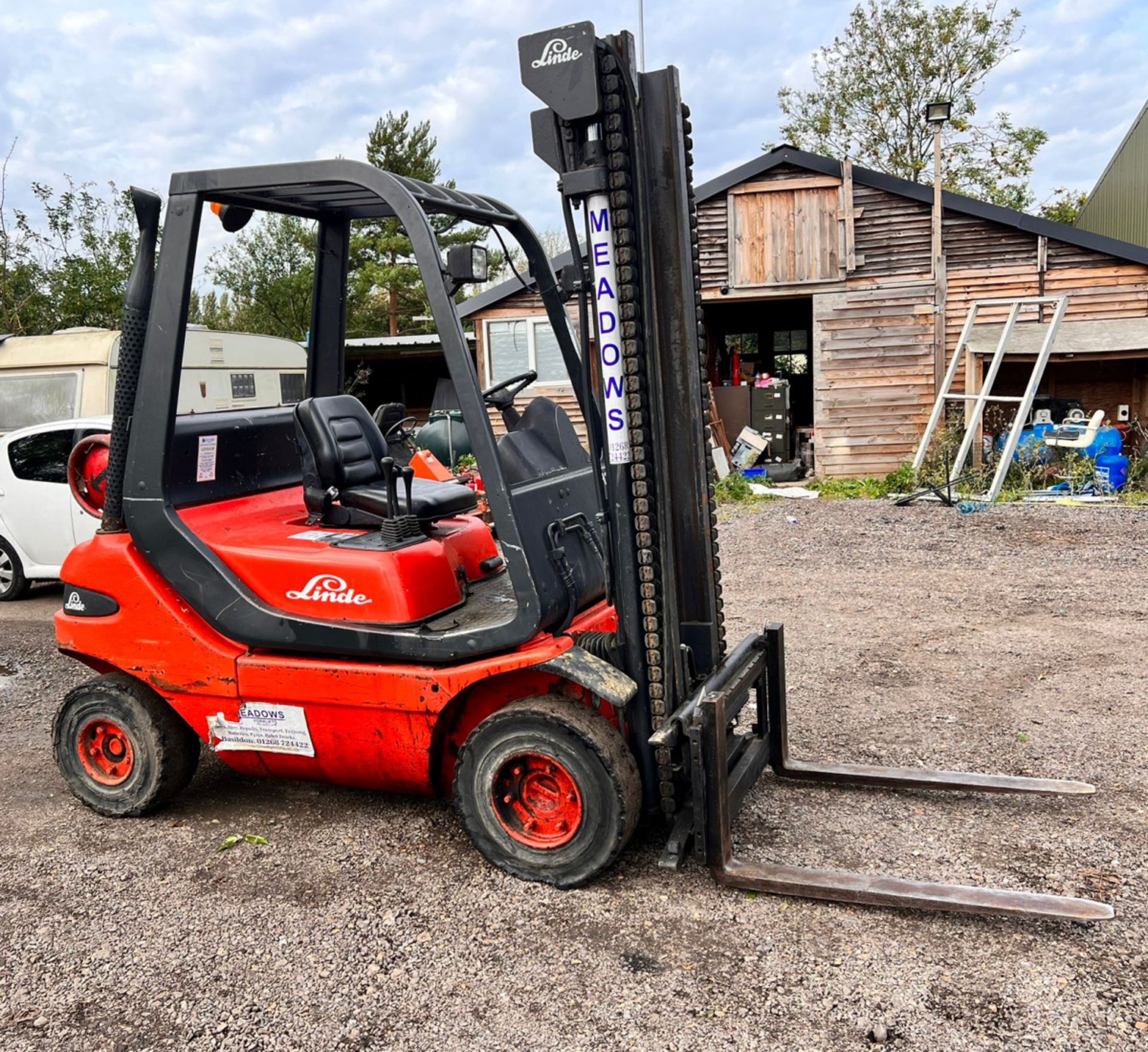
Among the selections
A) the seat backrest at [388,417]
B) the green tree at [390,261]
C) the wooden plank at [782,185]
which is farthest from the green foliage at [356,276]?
the seat backrest at [388,417]

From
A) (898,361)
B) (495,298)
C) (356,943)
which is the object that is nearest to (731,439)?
(898,361)

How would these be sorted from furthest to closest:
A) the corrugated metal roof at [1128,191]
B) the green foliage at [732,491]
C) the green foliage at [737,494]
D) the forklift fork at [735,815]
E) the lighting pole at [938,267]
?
the corrugated metal roof at [1128,191] < the lighting pole at [938,267] < the green foliage at [732,491] < the green foliage at [737,494] < the forklift fork at [735,815]

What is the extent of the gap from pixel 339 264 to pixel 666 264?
197cm

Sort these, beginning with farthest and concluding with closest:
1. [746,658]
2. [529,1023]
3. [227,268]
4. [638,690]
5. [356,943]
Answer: [227,268], [746,658], [638,690], [356,943], [529,1023]

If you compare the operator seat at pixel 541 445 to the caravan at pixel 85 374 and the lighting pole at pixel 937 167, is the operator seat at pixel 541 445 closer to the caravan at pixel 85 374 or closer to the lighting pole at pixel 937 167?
the caravan at pixel 85 374

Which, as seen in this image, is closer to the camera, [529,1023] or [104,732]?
[529,1023]

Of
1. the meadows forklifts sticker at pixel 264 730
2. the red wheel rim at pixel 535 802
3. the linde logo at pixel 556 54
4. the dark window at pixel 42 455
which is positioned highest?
the linde logo at pixel 556 54

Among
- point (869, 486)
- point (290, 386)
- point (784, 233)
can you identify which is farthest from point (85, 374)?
point (869, 486)

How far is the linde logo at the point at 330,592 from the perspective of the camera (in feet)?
13.7

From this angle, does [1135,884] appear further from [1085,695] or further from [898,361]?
[898,361]

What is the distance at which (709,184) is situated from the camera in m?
17.1

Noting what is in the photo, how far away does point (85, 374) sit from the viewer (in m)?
12.1

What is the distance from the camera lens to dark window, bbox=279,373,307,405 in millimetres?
14477

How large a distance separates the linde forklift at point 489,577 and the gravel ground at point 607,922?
177mm
